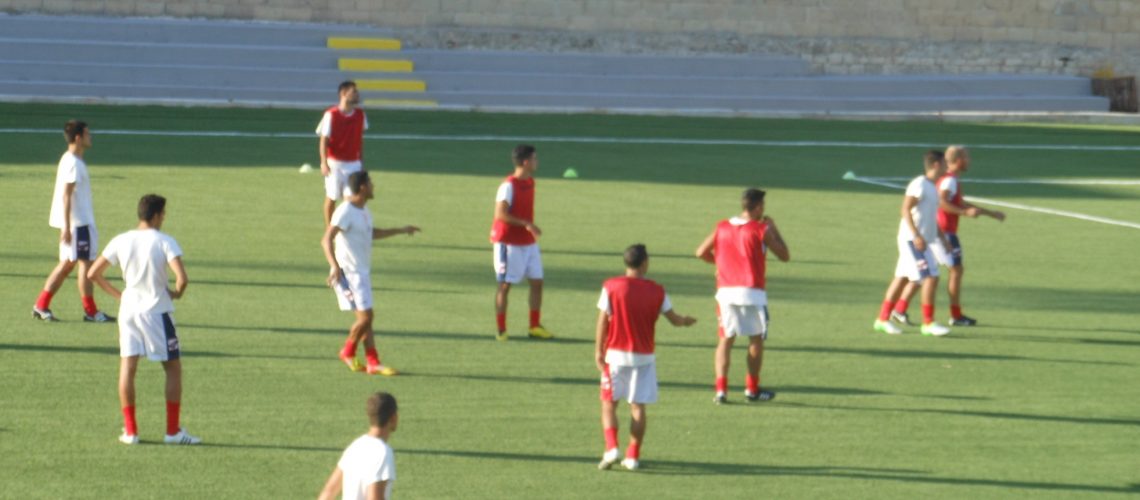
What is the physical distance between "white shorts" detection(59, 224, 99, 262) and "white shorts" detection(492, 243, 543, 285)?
339cm

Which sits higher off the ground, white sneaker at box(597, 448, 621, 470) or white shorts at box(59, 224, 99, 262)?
white shorts at box(59, 224, 99, 262)

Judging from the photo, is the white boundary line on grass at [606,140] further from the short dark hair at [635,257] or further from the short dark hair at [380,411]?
the short dark hair at [380,411]

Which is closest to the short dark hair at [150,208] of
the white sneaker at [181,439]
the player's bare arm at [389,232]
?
the white sneaker at [181,439]

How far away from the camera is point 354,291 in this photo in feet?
42.0

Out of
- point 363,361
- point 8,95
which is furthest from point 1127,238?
point 8,95

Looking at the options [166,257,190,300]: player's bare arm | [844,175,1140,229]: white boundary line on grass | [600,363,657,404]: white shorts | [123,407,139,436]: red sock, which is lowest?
[123,407,139,436]: red sock

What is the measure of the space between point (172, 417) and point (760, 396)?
14.2 ft

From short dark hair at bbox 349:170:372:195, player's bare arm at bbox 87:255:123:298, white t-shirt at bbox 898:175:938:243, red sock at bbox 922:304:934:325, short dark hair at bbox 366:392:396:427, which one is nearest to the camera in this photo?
short dark hair at bbox 366:392:396:427

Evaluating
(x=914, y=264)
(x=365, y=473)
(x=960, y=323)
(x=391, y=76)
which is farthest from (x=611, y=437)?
(x=391, y=76)

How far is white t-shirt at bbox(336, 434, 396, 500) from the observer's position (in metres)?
7.57

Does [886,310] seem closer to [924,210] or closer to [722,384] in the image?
[924,210]

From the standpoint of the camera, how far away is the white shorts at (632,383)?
34.8 ft

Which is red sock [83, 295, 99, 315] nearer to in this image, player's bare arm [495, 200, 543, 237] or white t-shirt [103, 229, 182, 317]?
player's bare arm [495, 200, 543, 237]

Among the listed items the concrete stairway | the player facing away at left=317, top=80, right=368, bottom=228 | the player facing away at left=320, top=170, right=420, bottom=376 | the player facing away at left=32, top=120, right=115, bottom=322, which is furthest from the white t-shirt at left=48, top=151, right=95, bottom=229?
the concrete stairway
